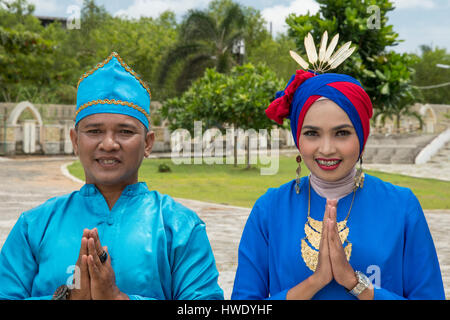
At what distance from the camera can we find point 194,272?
81.2 inches

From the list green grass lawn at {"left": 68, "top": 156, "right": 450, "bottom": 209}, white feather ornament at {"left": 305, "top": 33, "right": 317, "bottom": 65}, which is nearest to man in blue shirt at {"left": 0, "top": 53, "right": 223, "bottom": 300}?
white feather ornament at {"left": 305, "top": 33, "right": 317, "bottom": 65}

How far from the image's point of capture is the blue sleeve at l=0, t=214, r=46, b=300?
6.75ft

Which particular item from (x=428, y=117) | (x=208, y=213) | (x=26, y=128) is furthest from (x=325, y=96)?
(x=428, y=117)

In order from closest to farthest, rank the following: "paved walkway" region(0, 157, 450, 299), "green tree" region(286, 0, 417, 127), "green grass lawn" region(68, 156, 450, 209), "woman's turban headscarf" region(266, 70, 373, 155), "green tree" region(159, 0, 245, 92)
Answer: "woman's turban headscarf" region(266, 70, 373, 155)
"paved walkway" region(0, 157, 450, 299)
"green tree" region(286, 0, 417, 127)
"green grass lawn" region(68, 156, 450, 209)
"green tree" region(159, 0, 245, 92)

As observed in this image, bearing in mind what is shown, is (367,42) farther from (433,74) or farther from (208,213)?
(433,74)

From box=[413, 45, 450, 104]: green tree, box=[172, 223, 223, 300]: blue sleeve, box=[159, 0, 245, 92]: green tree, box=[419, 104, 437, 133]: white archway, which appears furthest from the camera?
box=[413, 45, 450, 104]: green tree

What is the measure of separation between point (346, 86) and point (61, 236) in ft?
3.96

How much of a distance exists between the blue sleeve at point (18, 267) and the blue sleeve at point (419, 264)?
55.1 inches

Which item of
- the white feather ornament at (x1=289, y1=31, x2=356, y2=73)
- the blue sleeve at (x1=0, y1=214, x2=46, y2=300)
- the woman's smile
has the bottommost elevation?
the blue sleeve at (x1=0, y1=214, x2=46, y2=300)

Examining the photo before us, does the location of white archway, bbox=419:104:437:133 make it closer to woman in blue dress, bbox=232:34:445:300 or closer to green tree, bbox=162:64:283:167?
green tree, bbox=162:64:283:167

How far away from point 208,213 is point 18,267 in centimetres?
843

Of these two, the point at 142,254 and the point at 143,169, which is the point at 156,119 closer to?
the point at 143,169

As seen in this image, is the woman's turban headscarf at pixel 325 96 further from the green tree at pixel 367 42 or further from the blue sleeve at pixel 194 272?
the green tree at pixel 367 42
